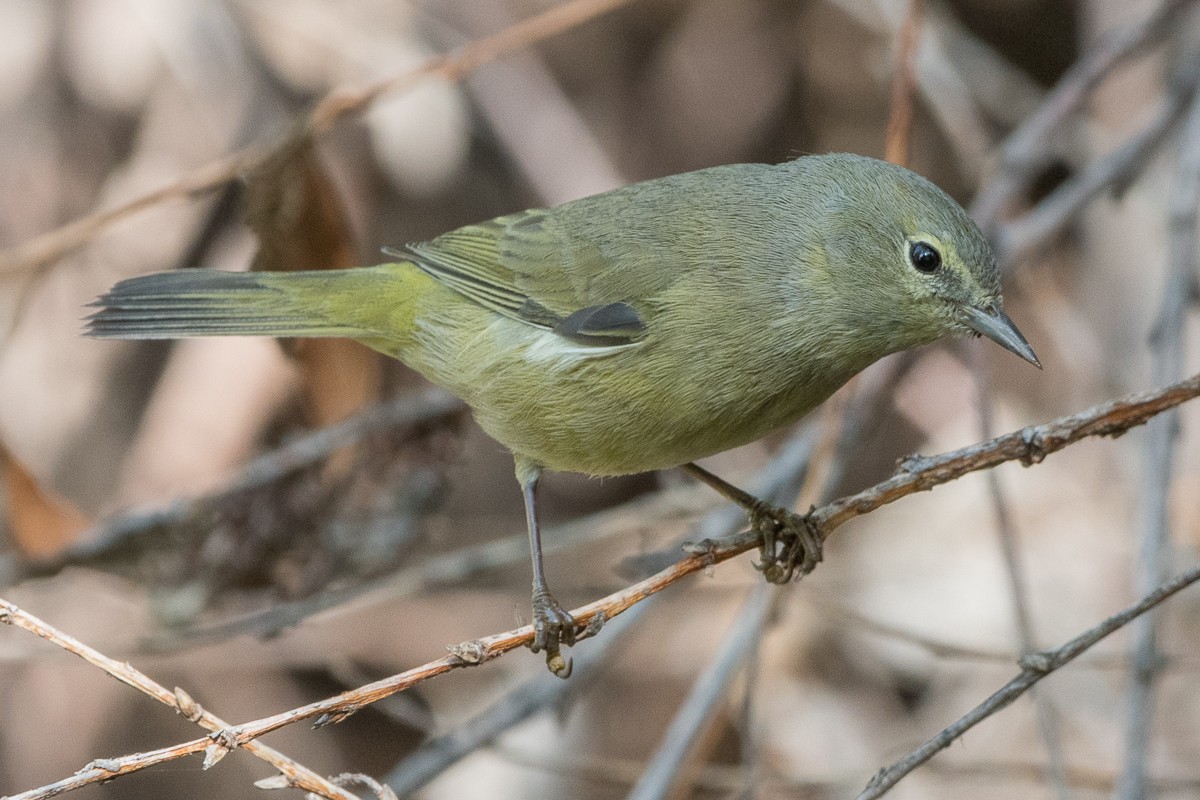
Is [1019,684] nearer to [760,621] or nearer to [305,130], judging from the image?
[760,621]

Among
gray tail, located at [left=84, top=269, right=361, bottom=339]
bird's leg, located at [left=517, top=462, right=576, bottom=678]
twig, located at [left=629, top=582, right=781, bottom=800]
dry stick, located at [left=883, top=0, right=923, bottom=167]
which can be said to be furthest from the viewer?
dry stick, located at [left=883, top=0, right=923, bottom=167]

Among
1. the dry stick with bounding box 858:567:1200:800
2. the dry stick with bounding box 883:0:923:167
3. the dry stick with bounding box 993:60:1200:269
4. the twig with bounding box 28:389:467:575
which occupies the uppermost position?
the dry stick with bounding box 993:60:1200:269

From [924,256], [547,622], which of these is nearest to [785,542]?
[547,622]

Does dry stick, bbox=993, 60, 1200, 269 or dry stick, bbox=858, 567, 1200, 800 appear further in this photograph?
dry stick, bbox=993, 60, 1200, 269

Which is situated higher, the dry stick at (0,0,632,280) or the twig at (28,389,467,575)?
the dry stick at (0,0,632,280)

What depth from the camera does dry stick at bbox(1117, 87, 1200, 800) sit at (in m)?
2.86

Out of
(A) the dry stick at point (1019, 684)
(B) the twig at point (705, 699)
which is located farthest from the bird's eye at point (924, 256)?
(B) the twig at point (705, 699)

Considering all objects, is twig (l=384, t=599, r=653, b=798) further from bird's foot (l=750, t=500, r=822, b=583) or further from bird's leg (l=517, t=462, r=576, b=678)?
bird's foot (l=750, t=500, r=822, b=583)

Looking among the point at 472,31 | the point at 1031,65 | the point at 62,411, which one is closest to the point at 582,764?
the point at 62,411

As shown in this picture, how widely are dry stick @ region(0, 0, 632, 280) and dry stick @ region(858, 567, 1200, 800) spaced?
8.12 feet

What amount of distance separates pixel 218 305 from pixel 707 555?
1808 mm

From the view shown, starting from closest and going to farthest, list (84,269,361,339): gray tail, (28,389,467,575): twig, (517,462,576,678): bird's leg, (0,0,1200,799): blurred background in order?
1. (517,462,576,678): bird's leg
2. (84,269,361,339): gray tail
3. (28,389,467,575): twig
4. (0,0,1200,799): blurred background

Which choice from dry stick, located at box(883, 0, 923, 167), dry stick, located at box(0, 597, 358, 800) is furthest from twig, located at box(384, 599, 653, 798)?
dry stick, located at box(883, 0, 923, 167)

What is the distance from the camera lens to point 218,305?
3586 millimetres
